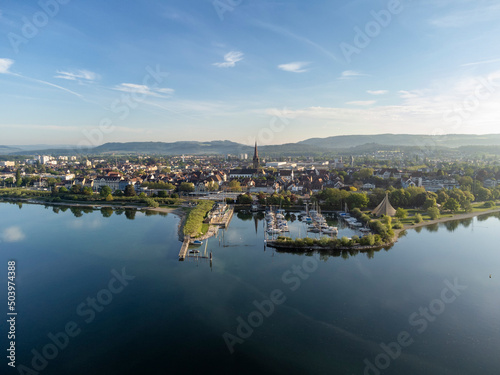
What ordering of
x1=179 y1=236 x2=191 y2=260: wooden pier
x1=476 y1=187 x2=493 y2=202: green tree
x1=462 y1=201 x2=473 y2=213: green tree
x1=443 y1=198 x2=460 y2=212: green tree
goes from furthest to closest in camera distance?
x1=476 y1=187 x2=493 y2=202: green tree, x1=462 y1=201 x2=473 y2=213: green tree, x1=443 y1=198 x2=460 y2=212: green tree, x1=179 y1=236 x2=191 y2=260: wooden pier

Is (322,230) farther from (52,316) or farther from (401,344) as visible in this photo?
(52,316)

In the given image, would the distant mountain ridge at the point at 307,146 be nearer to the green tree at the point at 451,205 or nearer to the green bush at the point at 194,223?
the green tree at the point at 451,205

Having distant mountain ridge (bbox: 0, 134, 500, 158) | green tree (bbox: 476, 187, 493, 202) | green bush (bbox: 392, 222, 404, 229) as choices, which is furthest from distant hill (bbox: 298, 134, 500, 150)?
green bush (bbox: 392, 222, 404, 229)

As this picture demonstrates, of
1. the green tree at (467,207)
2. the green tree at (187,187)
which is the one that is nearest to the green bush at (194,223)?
the green tree at (187,187)

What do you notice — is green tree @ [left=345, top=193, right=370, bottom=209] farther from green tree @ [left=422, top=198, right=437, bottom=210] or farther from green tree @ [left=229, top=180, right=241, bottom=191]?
green tree @ [left=229, top=180, right=241, bottom=191]

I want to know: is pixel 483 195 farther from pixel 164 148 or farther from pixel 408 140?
pixel 164 148

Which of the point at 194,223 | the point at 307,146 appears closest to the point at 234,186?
the point at 194,223
